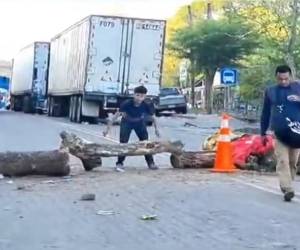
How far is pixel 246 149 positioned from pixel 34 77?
37.7 m

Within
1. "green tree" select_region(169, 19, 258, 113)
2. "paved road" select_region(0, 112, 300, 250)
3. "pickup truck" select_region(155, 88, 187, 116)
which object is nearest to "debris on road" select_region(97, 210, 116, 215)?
"paved road" select_region(0, 112, 300, 250)

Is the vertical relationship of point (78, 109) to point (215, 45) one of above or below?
below

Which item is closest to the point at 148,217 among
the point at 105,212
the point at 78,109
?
the point at 105,212

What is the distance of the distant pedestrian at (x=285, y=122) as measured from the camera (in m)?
11.1

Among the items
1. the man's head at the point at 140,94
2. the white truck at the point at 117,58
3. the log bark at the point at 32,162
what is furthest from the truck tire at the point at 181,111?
the log bark at the point at 32,162

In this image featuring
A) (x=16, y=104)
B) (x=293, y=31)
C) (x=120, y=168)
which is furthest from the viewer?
(x=16, y=104)

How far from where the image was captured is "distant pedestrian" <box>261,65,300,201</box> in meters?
11.1

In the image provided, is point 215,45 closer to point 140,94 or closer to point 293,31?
point 293,31

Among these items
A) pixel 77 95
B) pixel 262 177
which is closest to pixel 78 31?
pixel 77 95

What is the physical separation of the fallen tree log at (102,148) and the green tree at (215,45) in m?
40.8

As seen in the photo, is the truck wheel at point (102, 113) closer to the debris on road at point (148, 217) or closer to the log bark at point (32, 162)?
the log bark at point (32, 162)

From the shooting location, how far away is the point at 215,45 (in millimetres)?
57969

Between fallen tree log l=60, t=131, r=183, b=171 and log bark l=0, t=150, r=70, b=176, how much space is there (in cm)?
60

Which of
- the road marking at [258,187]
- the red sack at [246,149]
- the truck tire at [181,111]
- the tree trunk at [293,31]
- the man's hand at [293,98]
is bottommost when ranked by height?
the road marking at [258,187]
